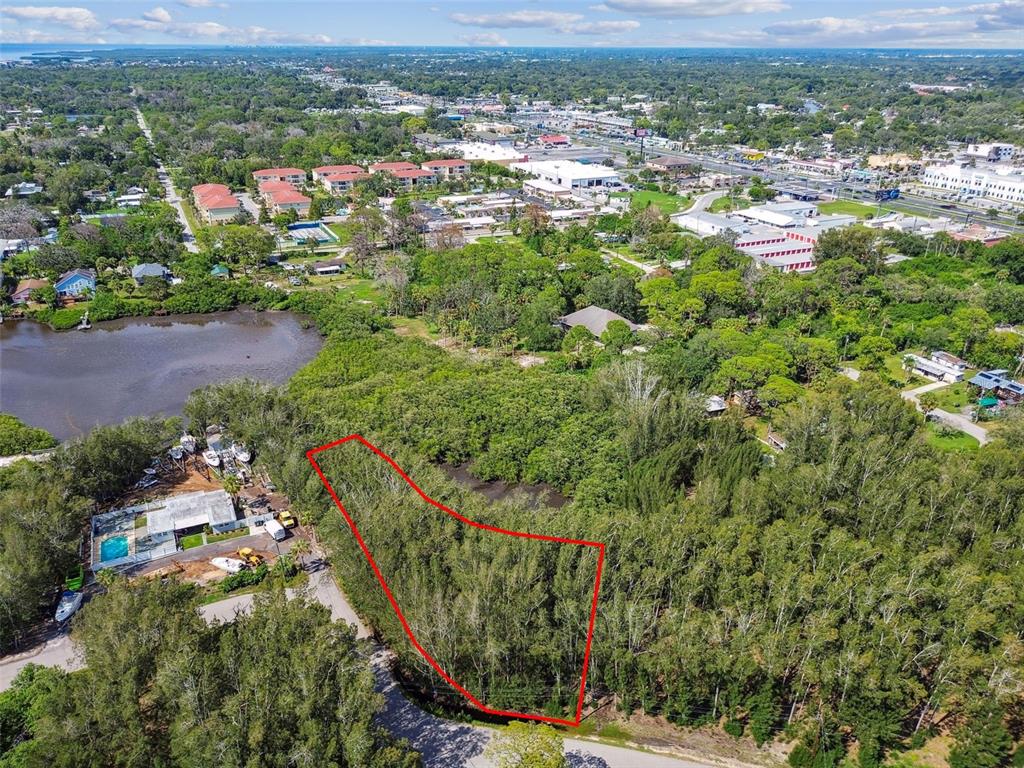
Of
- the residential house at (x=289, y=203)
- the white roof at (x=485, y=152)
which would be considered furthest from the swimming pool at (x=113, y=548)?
the white roof at (x=485, y=152)

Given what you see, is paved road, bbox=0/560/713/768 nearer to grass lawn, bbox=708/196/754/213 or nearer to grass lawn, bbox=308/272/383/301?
grass lawn, bbox=308/272/383/301

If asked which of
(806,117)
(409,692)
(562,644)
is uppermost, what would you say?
(806,117)

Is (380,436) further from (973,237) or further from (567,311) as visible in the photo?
(973,237)

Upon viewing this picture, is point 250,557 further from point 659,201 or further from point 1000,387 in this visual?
point 659,201

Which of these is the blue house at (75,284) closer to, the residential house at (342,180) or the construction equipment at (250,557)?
the residential house at (342,180)

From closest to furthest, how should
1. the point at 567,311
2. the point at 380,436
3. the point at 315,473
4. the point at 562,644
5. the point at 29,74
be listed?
1. the point at 562,644
2. the point at 315,473
3. the point at 380,436
4. the point at 567,311
5. the point at 29,74

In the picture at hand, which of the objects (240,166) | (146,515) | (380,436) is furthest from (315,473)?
(240,166)

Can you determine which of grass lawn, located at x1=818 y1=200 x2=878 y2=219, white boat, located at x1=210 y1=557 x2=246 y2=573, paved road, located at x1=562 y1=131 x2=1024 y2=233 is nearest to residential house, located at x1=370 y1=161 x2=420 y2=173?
paved road, located at x1=562 y1=131 x2=1024 y2=233

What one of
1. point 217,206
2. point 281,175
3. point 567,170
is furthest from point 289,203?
point 567,170
